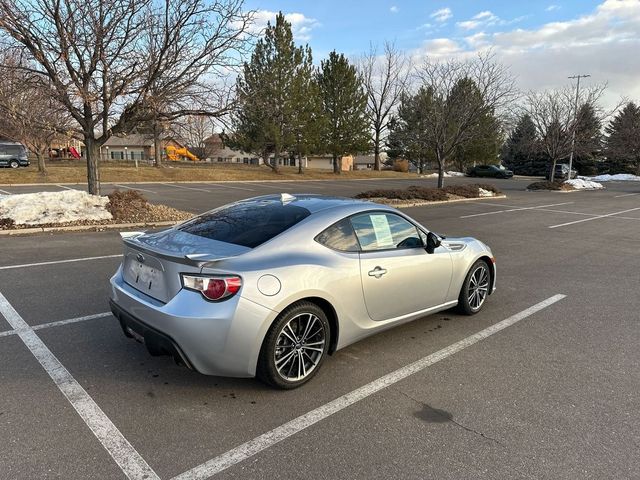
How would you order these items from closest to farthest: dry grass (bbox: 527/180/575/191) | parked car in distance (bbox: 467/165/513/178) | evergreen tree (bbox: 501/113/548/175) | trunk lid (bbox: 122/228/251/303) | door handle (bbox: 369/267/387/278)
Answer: trunk lid (bbox: 122/228/251/303), door handle (bbox: 369/267/387/278), dry grass (bbox: 527/180/575/191), parked car in distance (bbox: 467/165/513/178), evergreen tree (bbox: 501/113/548/175)

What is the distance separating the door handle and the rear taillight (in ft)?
4.01

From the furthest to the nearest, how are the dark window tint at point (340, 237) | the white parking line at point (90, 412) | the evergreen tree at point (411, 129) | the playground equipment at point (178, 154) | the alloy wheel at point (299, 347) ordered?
the playground equipment at point (178, 154)
the evergreen tree at point (411, 129)
the dark window tint at point (340, 237)
the alloy wheel at point (299, 347)
the white parking line at point (90, 412)

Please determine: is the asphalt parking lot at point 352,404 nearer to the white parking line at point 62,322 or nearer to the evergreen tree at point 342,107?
the white parking line at point 62,322

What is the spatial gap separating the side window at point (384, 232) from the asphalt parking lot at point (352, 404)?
38.0 inches

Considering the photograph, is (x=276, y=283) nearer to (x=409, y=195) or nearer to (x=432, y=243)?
(x=432, y=243)

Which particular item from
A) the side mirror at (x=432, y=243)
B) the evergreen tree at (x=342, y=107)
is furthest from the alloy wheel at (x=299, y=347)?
the evergreen tree at (x=342, y=107)

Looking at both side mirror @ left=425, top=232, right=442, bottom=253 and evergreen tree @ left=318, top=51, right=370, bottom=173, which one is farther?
evergreen tree @ left=318, top=51, right=370, bottom=173

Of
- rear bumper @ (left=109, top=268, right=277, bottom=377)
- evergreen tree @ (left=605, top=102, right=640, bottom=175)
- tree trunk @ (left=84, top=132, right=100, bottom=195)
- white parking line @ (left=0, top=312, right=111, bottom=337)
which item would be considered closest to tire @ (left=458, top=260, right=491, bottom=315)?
rear bumper @ (left=109, top=268, right=277, bottom=377)

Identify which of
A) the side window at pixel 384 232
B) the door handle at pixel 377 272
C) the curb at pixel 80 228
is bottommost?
the curb at pixel 80 228

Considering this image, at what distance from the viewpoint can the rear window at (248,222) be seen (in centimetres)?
358

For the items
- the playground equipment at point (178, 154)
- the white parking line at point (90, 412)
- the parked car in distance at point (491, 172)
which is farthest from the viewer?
the playground equipment at point (178, 154)

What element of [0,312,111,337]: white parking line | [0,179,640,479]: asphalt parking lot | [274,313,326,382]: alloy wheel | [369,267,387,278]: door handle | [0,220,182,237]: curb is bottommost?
[0,179,640,479]: asphalt parking lot

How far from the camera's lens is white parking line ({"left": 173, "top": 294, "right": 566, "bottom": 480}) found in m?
2.55

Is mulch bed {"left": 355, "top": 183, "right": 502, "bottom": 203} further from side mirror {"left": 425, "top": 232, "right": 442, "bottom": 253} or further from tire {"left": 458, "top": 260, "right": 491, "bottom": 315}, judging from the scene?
side mirror {"left": 425, "top": 232, "right": 442, "bottom": 253}
